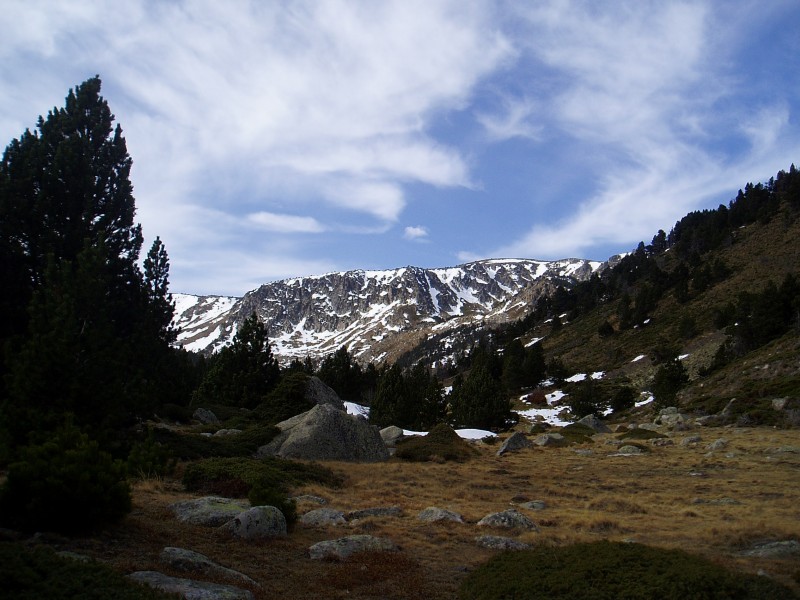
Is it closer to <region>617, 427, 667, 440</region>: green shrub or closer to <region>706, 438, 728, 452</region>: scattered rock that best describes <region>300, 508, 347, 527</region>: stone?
<region>706, 438, 728, 452</region>: scattered rock

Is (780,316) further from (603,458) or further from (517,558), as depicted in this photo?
(517,558)

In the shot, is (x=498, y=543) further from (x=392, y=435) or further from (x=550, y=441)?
(x=550, y=441)

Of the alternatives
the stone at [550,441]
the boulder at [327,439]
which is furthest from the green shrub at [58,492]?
the stone at [550,441]

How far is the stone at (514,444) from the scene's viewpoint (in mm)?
32906

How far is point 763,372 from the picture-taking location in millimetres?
46781

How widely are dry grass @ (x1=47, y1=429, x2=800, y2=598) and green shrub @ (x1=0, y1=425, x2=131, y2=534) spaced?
1.54 feet

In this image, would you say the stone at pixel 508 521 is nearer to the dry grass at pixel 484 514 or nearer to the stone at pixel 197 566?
the dry grass at pixel 484 514

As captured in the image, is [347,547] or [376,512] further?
[376,512]

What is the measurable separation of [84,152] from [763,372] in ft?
181

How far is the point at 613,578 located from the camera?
675 cm

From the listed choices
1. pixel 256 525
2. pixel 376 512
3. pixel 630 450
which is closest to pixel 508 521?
pixel 376 512

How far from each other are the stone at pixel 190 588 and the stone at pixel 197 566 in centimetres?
50

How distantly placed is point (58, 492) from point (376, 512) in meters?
8.51

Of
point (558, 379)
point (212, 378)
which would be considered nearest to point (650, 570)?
point (212, 378)
